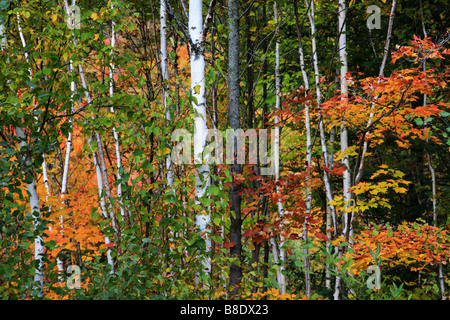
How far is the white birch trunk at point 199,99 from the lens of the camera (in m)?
3.27

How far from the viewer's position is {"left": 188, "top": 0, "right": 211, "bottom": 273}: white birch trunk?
3.27 metres

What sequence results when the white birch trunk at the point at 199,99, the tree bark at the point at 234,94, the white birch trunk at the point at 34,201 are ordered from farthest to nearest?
the tree bark at the point at 234,94 → the white birch trunk at the point at 199,99 → the white birch trunk at the point at 34,201

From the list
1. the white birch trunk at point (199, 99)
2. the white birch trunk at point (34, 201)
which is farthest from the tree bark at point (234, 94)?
the white birch trunk at point (34, 201)

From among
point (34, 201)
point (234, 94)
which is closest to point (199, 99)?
point (234, 94)

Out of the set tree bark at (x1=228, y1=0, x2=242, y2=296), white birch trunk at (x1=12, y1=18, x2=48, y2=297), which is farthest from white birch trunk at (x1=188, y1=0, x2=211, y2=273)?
tree bark at (x1=228, y1=0, x2=242, y2=296)

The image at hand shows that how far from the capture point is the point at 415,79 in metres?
4.63

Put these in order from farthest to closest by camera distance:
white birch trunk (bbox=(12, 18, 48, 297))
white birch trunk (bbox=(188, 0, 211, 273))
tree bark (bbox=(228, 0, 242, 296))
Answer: tree bark (bbox=(228, 0, 242, 296))
white birch trunk (bbox=(188, 0, 211, 273))
white birch trunk (bbox=(12, 18, 48, 297))

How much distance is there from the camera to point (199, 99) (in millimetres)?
3451

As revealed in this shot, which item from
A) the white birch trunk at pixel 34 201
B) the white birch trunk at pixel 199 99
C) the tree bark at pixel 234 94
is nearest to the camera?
the white birch trunk at pixel 34 201

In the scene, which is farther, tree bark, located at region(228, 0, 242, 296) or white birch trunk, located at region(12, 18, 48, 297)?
tree bark, located at region(228, 0, 242, 296)

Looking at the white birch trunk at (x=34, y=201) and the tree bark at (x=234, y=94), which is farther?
the tree bark at (x=234, y=94)

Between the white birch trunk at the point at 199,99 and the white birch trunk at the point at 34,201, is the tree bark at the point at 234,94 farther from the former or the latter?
the white birch trunk at the point at 34,201

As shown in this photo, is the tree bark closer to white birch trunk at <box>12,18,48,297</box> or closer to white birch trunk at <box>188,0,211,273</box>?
white birch trunk at <box>188,0,211,273</box>
